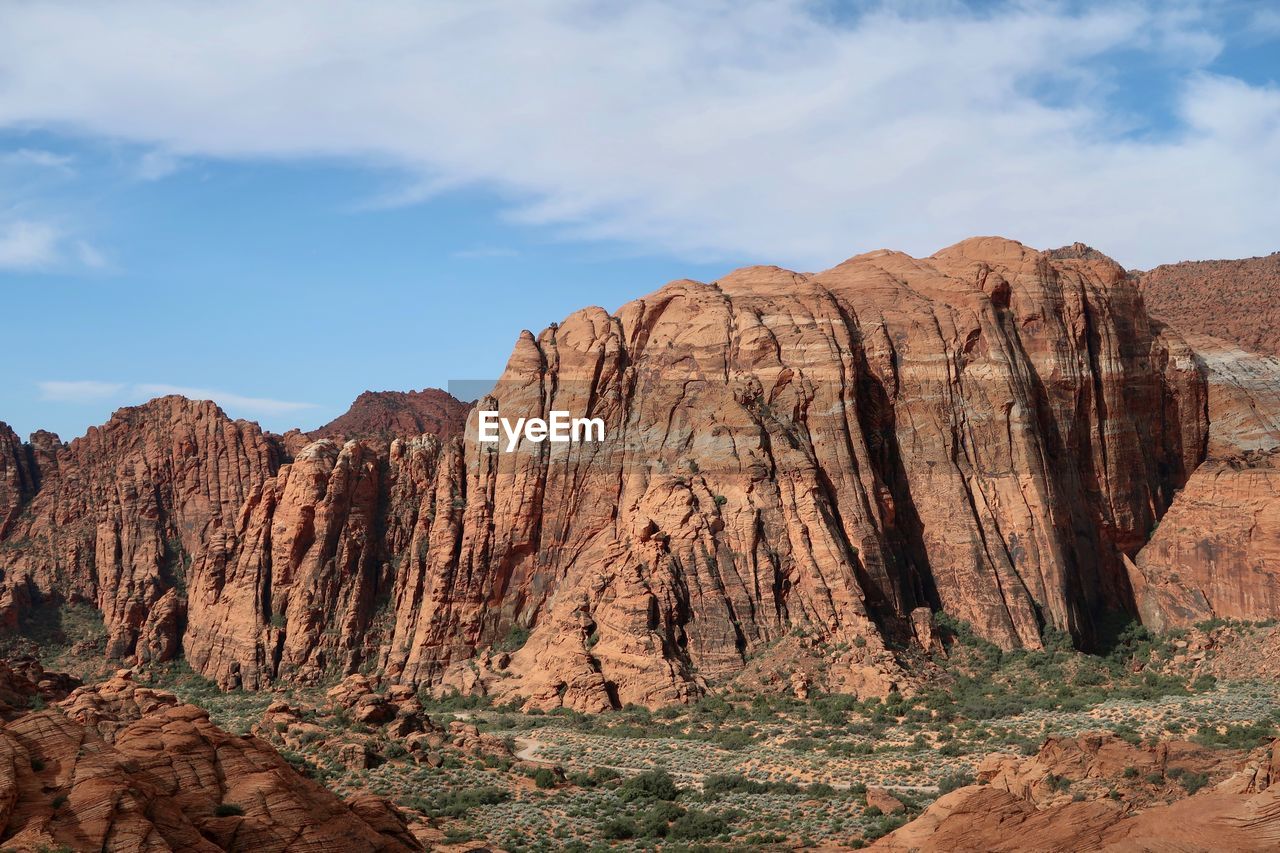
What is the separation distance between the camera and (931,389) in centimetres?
7044

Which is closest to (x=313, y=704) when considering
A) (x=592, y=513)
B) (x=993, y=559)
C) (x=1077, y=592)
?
(x=592, y=513)

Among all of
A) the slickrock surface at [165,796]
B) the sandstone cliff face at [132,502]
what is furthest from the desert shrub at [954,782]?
the sandstone cliff face at [132,502]

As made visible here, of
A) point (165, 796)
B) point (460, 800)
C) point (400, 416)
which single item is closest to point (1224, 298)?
point (400, 416)

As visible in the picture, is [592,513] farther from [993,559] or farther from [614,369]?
[993,559]

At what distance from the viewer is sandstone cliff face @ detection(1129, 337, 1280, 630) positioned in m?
65.2

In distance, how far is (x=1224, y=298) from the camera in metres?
107

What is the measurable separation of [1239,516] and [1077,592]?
373 inches

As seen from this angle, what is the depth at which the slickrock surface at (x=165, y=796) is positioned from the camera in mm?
21906

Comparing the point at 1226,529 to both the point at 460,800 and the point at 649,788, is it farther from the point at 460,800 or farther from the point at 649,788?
the point at 460,800

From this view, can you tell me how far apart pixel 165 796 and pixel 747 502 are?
44.5m

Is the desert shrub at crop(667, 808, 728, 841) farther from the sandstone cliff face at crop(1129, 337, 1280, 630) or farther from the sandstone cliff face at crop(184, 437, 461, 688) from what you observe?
the sandstone cliff face at crop(1129, 337, 1280, 630)

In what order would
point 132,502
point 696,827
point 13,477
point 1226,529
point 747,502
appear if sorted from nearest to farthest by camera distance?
point 696,827
point 747,502
point 1226,529
point 132,502
point 13,477

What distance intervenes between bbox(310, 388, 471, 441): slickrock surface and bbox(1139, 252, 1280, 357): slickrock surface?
63.4m

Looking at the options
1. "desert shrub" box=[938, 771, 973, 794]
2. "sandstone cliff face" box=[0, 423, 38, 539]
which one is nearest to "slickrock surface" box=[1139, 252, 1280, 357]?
"desert shrub" box=[938, 771, 973, 794]
